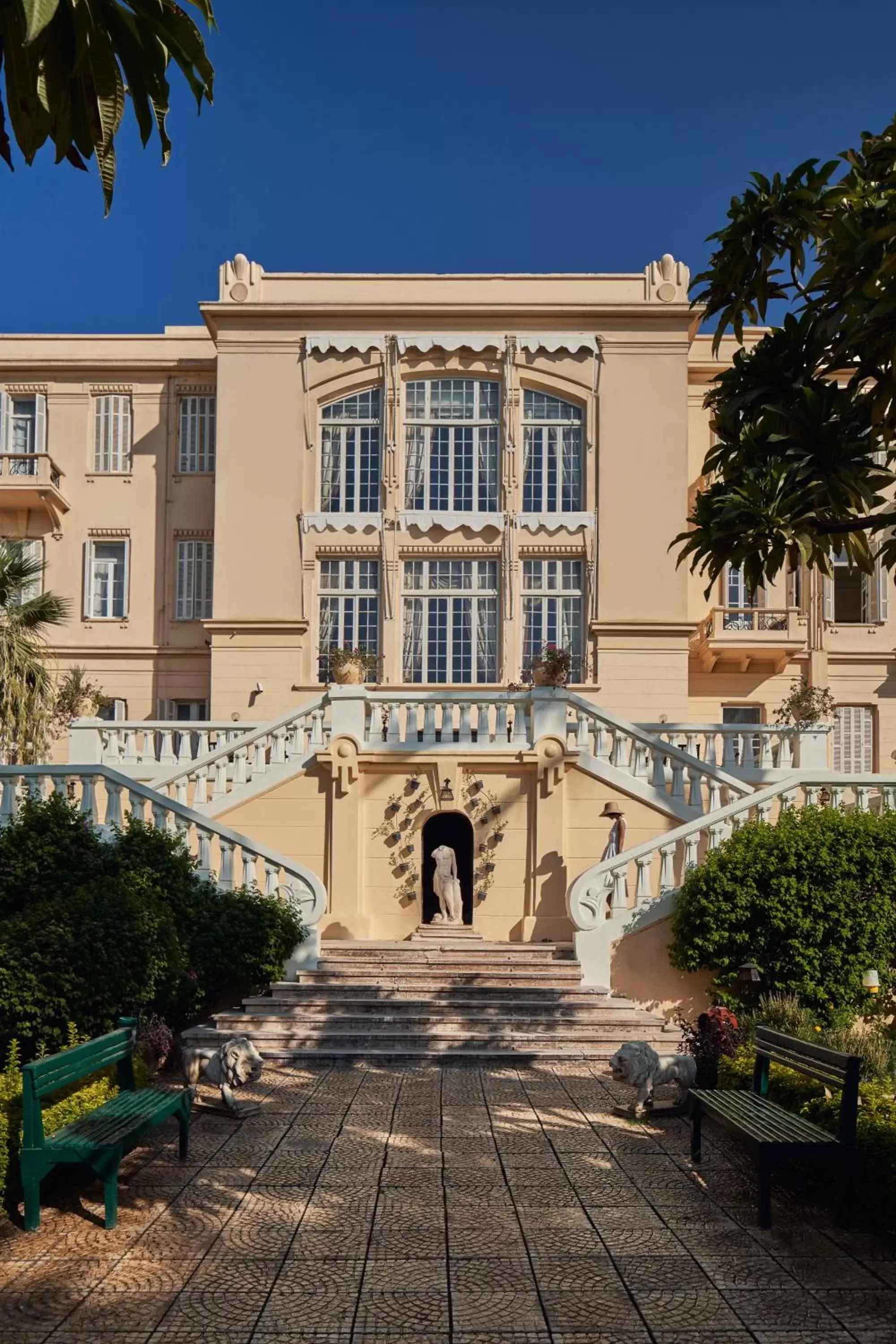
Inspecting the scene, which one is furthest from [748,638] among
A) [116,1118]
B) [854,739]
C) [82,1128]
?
[82,1128]

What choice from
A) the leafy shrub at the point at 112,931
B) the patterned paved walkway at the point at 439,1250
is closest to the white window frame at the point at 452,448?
the leafy shrub at the point at 112,931

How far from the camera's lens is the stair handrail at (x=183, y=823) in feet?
47.4

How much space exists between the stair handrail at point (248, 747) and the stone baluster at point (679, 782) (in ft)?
15.8

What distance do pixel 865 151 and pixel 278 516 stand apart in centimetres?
1650

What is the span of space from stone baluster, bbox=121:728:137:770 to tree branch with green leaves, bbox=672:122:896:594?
10.6 metres

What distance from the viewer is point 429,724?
16.8 metres

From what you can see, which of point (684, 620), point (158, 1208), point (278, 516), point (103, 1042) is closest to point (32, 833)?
point (103, 1042)

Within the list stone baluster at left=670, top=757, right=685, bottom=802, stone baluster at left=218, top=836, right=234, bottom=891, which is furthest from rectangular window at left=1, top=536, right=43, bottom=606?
stone baluster at left=670, top=757, right=685, bottom=802

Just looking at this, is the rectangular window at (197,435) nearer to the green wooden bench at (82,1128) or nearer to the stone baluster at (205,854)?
the stone baluster at (205,854)

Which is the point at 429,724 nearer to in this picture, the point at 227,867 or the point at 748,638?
the point at 227,867

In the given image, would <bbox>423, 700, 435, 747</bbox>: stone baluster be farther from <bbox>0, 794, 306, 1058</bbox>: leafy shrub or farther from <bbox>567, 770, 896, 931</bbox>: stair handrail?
<bbox>0, 794, 306, 1058</bbox>: leafy shrub

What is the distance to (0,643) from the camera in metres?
18.6

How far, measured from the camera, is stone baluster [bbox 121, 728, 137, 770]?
17.9 metres

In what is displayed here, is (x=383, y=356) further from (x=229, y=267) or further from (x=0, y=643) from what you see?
(x=0, y=643)
